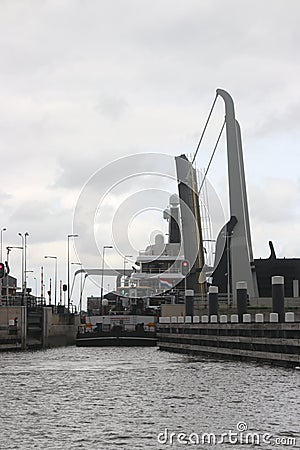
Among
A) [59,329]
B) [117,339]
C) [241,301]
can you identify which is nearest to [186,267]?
[59,329]

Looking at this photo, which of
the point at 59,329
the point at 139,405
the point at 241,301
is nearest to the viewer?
the point at 139,405

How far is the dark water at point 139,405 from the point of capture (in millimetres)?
23344

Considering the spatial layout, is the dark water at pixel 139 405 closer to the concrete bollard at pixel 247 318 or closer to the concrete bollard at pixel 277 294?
the concrete bollard at pixel 277 294

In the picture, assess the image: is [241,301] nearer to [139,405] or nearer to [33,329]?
[33,329]

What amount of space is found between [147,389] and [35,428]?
1010cm

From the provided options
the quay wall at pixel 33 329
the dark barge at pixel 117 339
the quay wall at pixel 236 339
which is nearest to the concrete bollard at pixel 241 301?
the quay wall at pixel 236 339

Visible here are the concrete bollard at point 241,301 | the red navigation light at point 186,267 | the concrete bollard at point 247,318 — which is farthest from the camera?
the red navigation light at point 186,267

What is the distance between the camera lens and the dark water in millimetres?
23344

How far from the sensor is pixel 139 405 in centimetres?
2933

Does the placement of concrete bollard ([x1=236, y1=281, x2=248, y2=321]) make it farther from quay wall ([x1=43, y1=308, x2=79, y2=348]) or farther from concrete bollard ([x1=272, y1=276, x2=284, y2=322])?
quay wall ([x1=43, y1=308, x2=79, y2=348])

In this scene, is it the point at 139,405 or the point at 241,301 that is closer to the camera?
the point at 139,405

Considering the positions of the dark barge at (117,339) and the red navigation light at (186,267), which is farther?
the red navigation light at (186,267)

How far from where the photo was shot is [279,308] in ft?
164

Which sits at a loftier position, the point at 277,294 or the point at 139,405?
the point at 277,294
